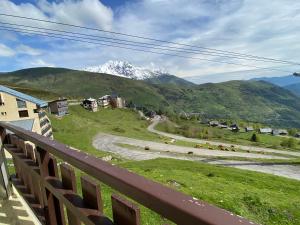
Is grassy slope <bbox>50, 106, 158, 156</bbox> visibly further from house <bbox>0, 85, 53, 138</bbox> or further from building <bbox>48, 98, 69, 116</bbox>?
house <bbox>0, 85, 53, 138</bbox>

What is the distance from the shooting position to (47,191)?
3.64 m

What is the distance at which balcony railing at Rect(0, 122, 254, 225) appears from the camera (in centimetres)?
136

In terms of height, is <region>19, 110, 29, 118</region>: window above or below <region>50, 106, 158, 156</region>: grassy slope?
above

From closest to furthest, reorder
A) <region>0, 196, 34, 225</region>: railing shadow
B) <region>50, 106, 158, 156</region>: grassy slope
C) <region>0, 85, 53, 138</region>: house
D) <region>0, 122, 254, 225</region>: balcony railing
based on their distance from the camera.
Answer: <region>0, 122, 254, 225</region>: balcony railing
<region>0, 196, 34, 225</region>: railing shadow
<region>0, 85, 53, 138</region>: house
<region>50, 106, 158, 156</region>: grassy slope

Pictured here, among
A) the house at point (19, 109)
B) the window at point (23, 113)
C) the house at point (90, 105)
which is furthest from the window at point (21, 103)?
the house at point (90, 105)

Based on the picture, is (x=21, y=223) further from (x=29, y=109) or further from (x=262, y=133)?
(x=262, y=133)

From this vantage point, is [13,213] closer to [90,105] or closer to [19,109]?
[19,109]

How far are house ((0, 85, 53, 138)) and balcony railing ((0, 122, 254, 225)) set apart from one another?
41.7 metres

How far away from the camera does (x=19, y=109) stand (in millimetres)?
44594

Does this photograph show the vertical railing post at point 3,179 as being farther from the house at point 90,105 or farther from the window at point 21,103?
the house at point 90,105

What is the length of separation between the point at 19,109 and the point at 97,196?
4592 cm

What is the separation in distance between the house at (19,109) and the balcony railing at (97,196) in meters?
41.7

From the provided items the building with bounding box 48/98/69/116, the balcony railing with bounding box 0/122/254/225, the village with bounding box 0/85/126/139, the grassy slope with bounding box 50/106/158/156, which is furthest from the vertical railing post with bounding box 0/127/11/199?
the building with bounding box 48/98/69/116

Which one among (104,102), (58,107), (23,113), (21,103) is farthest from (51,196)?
(104,102)
